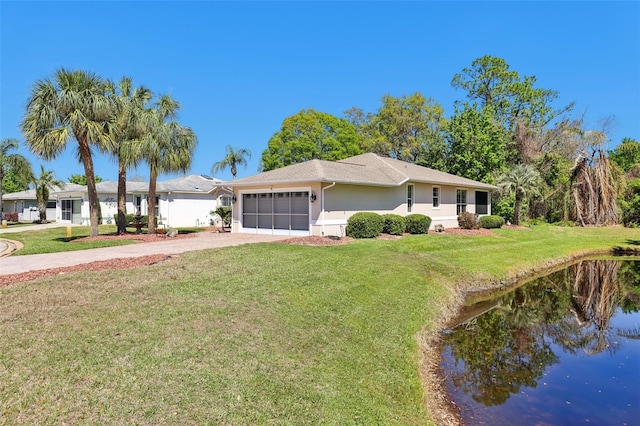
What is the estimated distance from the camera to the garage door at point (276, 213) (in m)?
18.5

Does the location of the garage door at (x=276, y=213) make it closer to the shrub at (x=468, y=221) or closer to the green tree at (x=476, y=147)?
the shrub at (x=468, y=221)

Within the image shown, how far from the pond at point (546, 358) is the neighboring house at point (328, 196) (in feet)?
28.9

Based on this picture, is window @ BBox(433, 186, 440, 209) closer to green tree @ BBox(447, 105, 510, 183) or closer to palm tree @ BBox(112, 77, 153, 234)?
green tree @ BBox(447, 105, 510, 183)

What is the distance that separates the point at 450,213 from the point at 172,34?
791 inches

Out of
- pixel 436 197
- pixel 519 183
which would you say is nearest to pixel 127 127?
pixel 436 197

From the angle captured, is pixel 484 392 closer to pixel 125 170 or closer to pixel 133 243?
pixel 133 243

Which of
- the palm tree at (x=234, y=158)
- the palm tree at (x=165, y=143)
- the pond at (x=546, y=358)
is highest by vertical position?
the palm tree at (x=234, y=158)

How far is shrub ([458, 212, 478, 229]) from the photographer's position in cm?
2414

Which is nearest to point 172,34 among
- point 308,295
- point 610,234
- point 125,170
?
point 125,170

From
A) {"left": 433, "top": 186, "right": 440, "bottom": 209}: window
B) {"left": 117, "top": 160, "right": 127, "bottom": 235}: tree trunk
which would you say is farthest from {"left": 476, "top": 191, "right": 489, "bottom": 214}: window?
{"left": 117, "top": 160, "right": 127, "bottom": 235}: tree trunk

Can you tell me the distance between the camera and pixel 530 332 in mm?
8148

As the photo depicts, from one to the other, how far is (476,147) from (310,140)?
16.6m

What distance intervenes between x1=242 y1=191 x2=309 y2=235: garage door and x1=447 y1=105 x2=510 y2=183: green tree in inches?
741

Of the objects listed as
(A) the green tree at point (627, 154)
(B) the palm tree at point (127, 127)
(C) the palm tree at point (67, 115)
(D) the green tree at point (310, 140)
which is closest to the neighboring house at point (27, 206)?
(D) the green tree at point (310, 140)
